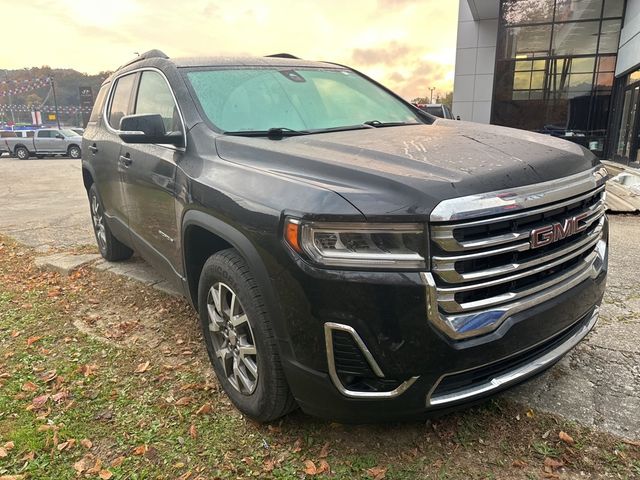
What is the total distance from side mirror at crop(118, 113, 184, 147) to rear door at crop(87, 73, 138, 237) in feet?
3.70

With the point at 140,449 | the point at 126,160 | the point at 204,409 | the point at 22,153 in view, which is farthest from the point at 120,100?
the point at 22,153

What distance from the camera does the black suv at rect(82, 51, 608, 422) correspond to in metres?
1.82

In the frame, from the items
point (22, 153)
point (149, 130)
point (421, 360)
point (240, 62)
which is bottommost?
point (22, 153)

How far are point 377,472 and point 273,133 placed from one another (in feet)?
5.92

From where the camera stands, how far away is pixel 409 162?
2.10 m

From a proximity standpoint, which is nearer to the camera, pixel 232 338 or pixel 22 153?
pixel 232 338

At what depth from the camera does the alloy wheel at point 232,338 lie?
2420 mm

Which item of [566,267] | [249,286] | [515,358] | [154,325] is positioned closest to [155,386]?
[154,325]

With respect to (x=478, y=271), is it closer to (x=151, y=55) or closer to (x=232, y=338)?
(x=232, y=338)

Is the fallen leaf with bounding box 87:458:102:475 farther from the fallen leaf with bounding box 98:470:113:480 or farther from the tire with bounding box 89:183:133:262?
the tire with bounding box 89:183:133:262

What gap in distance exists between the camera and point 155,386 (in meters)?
2.96

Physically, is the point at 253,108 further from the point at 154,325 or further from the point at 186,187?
the point at 154,325

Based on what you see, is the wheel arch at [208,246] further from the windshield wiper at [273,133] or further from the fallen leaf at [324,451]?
the fallen leaf at [324,451]

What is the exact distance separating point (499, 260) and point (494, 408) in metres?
1.06
